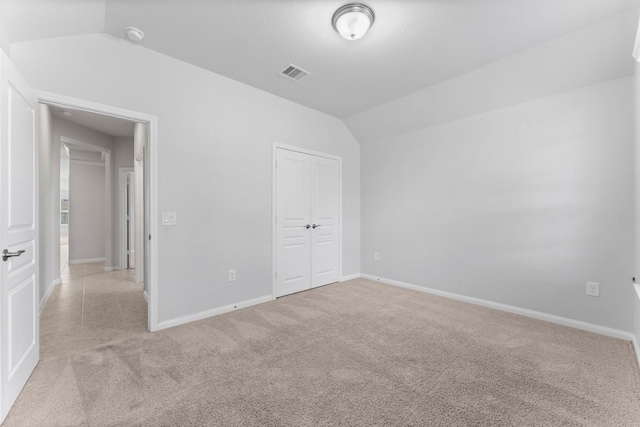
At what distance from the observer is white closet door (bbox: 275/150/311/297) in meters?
3.80

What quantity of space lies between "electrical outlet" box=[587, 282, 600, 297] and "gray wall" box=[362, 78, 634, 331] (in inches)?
1.5

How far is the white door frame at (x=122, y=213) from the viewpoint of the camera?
569 centimetres

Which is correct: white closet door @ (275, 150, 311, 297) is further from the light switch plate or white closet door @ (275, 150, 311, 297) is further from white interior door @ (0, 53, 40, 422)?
white interior door @ (0, 53, 40, 422)

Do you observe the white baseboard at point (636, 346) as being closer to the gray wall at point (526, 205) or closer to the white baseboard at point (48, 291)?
the gray wall at point (526, 205)

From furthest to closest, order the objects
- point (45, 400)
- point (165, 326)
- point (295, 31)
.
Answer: point (165, 326) < point (295, 31) < point (45, 400)

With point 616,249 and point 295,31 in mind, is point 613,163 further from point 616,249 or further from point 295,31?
point 295,31

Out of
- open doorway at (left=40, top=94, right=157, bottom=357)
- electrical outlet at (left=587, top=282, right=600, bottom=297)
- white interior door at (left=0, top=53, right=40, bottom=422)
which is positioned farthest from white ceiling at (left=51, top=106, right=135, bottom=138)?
electrical outlet at (left=587, top=282, right=600, bottom=297)

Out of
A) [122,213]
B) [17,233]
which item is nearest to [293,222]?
[17,233]

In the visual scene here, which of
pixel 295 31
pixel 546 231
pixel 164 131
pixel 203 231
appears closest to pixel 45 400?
pixel 203 231

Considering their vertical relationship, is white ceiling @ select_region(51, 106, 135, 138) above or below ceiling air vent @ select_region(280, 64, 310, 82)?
below

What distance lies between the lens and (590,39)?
2.38 metres

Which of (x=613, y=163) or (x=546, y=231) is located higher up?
(x=613, y=163)

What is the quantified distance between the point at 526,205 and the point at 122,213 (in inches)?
275

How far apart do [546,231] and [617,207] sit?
1.89 feet
